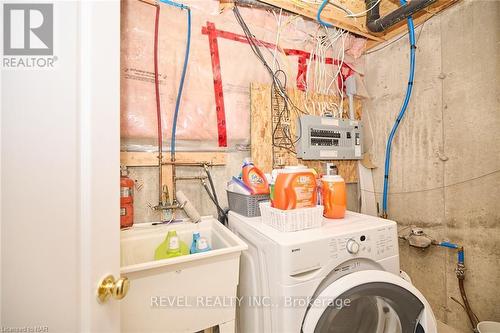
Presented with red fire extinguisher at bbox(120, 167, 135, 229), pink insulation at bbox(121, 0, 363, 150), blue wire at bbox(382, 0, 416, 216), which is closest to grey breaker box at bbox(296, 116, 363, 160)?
blue wire at bbox(382, 0, 416, 216)

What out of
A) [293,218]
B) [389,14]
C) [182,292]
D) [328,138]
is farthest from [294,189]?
[389,14]

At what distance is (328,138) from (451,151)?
81 cm

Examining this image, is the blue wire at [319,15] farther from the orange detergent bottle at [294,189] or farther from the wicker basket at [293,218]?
the wicker basket at [293,218]

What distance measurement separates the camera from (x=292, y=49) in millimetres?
1705

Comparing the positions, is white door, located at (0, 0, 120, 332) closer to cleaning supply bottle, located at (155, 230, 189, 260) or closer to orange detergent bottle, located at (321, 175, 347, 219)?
cleaning supply bottle, located at (155, 230, 189, 260)

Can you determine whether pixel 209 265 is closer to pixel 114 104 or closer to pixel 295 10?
pixel 114 104

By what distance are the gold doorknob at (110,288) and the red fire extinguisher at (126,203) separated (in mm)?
633

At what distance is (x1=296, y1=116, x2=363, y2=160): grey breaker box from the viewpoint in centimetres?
164

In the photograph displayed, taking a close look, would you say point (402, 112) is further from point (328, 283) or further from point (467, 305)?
point (328, 283)

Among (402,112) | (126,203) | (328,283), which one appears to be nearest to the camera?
(328,283)

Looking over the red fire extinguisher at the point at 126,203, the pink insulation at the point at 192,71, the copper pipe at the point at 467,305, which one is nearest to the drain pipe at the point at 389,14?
the pink insulation at the point at 192,71

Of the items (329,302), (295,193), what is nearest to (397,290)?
(329,302)

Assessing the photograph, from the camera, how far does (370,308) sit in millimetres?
1045

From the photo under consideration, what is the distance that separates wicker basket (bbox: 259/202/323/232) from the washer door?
25cm
